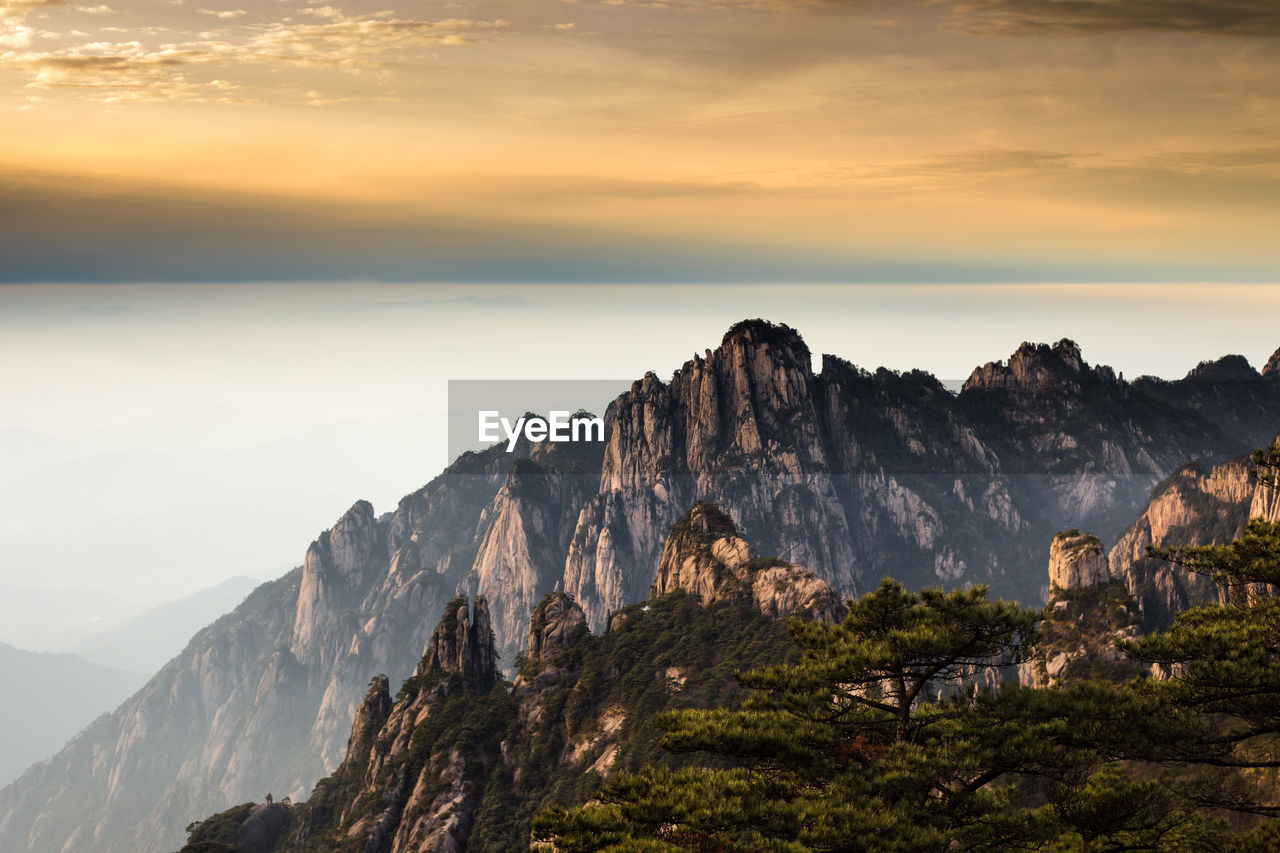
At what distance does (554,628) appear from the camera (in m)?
137

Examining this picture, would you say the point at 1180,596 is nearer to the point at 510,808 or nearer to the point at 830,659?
the point at 510,808

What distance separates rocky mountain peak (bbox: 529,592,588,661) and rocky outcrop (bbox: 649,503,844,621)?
634 inches

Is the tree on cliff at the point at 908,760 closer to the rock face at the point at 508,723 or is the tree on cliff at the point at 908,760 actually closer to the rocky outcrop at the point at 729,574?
the rock face at the point at 508,723

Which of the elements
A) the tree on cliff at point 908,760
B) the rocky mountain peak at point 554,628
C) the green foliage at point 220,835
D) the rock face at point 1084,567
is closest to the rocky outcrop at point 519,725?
the rocky mountain peak at point 554,628

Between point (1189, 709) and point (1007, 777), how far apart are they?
6228cm

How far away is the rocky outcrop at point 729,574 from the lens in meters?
117

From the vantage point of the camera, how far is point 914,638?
101 feet

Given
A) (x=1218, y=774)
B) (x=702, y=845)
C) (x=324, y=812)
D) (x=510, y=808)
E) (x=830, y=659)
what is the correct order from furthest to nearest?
(x=324, y=812), (x=510, y=808), (x=1218, y=774), (x=830, y=659), (x=702, y=845)

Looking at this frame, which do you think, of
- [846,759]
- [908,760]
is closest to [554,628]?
[846,759]

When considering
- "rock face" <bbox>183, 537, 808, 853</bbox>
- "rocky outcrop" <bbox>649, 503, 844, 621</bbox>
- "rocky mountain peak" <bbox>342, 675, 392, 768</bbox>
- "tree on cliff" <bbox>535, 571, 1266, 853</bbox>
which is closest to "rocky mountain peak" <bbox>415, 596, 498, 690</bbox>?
"rock face" <bbox>183, 537, 808, 853</bbox>

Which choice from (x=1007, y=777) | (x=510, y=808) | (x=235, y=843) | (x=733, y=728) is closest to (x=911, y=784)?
(x=733, y=728)

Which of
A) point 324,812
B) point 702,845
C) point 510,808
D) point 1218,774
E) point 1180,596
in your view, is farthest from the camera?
point 1180,596

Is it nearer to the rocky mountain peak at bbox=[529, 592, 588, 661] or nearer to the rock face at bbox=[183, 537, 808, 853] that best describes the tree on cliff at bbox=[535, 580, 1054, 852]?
the rock face at bbox=[183, 537, 808, 853]

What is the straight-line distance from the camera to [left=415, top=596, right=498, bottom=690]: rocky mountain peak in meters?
136
